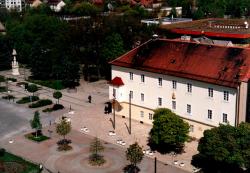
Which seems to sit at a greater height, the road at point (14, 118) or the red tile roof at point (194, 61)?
the red tile roof at point (194, 61)

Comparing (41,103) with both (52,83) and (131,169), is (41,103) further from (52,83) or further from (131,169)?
(131,169)

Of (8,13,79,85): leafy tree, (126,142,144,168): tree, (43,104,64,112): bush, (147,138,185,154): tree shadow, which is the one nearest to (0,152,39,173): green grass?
(126,142,144,168): tree

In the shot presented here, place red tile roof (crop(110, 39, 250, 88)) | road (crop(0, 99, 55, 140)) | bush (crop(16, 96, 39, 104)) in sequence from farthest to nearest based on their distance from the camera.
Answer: bush (crop(16, 96, 39, 104)) → road (crop(0, 99, 55, 140)) → red tile roof (crop(110, 39, 250, 88))

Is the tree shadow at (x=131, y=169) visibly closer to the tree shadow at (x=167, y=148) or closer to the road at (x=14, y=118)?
the tree shadow at (x=167, y=148)

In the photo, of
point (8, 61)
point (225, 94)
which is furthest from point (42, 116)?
point (8, 61)

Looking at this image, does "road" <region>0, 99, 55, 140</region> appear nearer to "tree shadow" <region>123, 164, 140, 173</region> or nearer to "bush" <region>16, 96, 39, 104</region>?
"bush" <region>16, 96, 39, 104</region>

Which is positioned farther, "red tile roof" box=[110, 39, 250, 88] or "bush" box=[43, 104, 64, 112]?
"bush" box=[43, 104, 64, 112]

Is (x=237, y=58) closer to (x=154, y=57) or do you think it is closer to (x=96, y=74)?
(x=154, y=57)

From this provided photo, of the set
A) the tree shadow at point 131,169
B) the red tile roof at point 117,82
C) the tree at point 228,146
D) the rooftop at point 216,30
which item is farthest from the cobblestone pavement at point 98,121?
the rooftop at point 216,30
